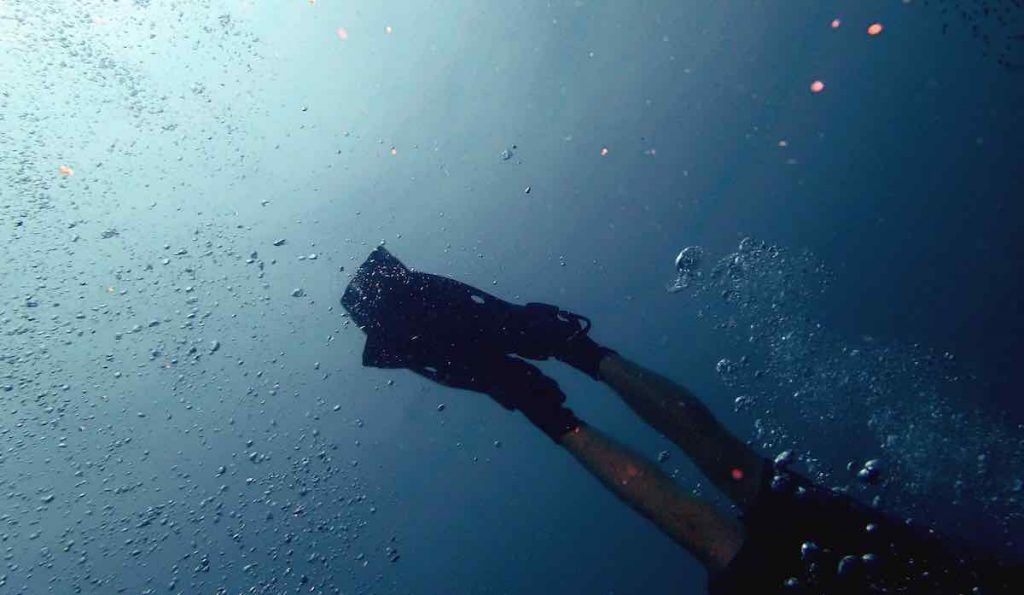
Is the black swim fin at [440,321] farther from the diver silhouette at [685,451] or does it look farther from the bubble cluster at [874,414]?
the bubble cluster at [874,414]

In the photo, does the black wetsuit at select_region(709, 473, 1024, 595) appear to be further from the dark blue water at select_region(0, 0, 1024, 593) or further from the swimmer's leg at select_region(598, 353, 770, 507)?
the dark blue water at select_region(0, 0, 1024, 593)

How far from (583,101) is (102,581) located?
3039 cm

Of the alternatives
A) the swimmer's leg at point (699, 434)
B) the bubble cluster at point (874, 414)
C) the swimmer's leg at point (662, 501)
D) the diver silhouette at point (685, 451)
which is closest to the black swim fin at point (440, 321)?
the diver silhouette at point (685, 451)

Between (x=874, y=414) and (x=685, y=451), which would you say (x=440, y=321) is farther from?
(x=874, y=414)

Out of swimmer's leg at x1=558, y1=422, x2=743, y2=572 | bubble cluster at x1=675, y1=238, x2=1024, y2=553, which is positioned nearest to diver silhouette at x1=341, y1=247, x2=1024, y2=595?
swimmer's leg at x1=558, y1=422, x2=743, y2=572

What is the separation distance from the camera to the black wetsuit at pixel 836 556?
2.23 meters

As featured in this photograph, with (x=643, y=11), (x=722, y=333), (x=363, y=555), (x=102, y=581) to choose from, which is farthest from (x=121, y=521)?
(x=722, y=333)

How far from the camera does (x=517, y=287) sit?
21.8m

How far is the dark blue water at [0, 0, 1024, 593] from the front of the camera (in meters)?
10.4

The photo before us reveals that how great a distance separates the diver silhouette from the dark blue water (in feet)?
18.7

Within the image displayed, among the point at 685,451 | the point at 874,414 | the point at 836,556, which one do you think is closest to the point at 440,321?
the point at 685,451

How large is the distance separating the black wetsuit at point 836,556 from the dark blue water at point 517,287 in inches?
219

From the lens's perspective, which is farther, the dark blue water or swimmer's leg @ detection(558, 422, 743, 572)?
the dark blue water

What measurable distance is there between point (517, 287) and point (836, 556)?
1940 centimetres
